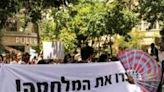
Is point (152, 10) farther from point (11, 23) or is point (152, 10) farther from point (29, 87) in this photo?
point (29, 87)

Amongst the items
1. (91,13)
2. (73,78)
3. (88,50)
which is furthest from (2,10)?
(91,13)

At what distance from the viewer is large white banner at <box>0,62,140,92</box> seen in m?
8.12

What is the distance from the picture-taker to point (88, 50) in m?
9.98

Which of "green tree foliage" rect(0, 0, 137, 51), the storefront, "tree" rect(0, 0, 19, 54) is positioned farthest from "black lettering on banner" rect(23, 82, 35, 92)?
the storefront

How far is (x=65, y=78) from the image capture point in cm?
864

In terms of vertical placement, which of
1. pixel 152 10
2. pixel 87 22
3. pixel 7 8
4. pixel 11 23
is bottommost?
pixel 87 22

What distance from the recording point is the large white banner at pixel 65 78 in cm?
812

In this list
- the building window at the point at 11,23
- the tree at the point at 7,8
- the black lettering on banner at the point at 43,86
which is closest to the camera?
the black lettering on banner at the point at 43,86

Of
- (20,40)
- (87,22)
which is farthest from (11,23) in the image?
(20,40)

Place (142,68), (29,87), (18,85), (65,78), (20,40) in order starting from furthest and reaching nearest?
(20,40) < (142,68) < (65,78) < (29,87) < (18,85)

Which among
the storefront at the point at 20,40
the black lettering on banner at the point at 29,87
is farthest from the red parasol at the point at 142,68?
the storefront at the point at 20,40

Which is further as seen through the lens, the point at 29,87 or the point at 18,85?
the point at 29,87

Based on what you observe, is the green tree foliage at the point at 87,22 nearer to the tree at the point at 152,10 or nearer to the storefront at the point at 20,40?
the tree at the point at 152,10

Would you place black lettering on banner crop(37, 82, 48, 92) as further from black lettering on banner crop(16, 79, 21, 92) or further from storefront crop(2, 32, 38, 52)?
storefront crop(2, 32, 38, 52)
